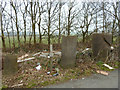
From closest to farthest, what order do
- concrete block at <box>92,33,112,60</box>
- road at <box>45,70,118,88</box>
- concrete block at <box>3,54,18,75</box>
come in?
road at <box>45,70,118,88</box> < concrete block at <box>3,54,18,75</box> < concrete block at <box>92,33,112,60</box>

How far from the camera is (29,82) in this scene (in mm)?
3408

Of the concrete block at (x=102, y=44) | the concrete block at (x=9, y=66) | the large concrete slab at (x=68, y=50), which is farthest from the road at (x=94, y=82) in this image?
the concrete block at (x=9, y=66)

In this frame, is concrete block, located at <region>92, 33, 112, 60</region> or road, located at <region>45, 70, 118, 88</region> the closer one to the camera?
road, located at <region>45, 70, 118, 88</region>

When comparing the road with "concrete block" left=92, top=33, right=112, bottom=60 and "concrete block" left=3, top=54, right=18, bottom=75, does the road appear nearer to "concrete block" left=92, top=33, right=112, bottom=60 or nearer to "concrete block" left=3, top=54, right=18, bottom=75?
"concrete block" left=92, top=33, right=112, bottom=60

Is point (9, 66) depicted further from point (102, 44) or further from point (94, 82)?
point (102, 44)

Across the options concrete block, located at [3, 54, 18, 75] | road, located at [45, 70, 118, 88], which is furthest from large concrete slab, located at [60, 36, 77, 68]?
concrete block, located at [3, 54, 18, 75]

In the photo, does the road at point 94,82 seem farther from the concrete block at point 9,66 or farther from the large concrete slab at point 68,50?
the concrete block at point 9,66

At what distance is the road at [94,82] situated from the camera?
9.46ft

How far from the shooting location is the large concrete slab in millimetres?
4250

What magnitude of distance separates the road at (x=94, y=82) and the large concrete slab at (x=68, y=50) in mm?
1209

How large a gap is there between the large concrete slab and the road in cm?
121

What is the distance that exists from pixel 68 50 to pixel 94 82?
1850mm

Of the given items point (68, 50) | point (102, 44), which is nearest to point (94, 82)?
point (68, 50)

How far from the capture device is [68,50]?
430 cm
